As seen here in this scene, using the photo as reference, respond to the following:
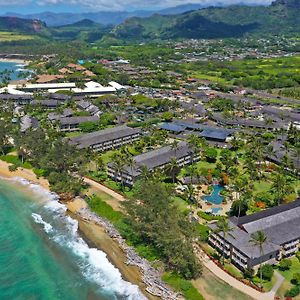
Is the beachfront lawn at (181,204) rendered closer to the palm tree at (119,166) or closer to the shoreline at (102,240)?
the palm tree at (119,166)

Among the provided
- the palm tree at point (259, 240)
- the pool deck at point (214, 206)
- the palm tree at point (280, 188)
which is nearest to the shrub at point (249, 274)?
the palm tree at point (259, 240)

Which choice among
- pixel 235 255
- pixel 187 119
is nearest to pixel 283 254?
pixel 235 255

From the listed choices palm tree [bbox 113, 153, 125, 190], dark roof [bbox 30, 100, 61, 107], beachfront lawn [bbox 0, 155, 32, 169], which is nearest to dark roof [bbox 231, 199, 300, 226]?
palm tree [bbox 113, 153, 125, 190]

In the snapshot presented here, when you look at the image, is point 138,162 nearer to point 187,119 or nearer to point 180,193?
point 180,193

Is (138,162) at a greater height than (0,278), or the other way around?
(138,162)

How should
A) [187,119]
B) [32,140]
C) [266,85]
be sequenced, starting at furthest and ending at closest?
[266,85]
[187,119]
[32,140]

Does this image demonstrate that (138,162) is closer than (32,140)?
Yes

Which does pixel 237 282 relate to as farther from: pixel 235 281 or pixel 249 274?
pixel 249 274
